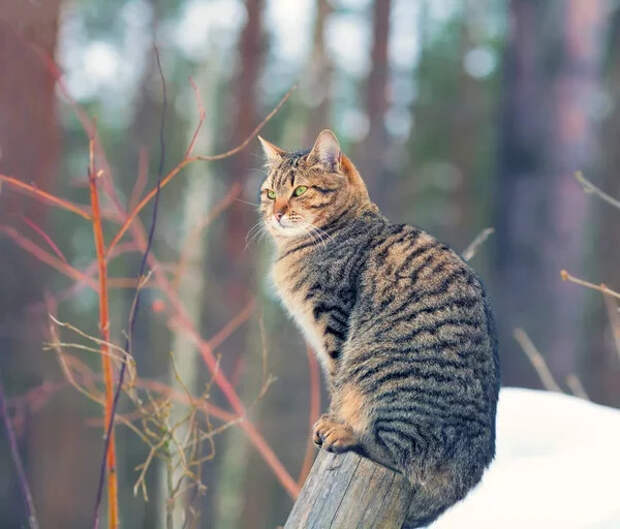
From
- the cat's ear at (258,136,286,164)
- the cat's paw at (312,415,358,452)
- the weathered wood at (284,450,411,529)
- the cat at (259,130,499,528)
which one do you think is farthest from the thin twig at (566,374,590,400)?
the cat's ear at (258,136,286,164)

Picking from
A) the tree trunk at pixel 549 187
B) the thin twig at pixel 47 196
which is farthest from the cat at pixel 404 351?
the tree trunk at pixel 549 187

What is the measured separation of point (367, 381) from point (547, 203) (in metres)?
2.99

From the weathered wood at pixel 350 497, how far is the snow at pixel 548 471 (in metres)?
0.44

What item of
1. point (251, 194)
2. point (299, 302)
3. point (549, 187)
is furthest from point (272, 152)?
point (251, 194)

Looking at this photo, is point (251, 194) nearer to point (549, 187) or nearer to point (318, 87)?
point (318, 87)

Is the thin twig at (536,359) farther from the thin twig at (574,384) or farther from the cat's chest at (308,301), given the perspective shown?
the cat's chest at (308,301)

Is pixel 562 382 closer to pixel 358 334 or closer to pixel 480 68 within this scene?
pixel 358 334

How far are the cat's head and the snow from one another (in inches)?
43.4

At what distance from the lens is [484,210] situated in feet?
47.7

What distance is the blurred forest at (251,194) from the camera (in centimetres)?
509

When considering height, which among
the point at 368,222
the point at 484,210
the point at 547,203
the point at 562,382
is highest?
the point at 368,222

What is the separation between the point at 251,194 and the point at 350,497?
8679 mm

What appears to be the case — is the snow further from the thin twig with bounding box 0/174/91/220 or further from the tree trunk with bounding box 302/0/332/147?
the tree trunk with bounding box 302/0/332/147

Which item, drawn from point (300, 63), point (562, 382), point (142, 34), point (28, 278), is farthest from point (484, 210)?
point (562, 382)
